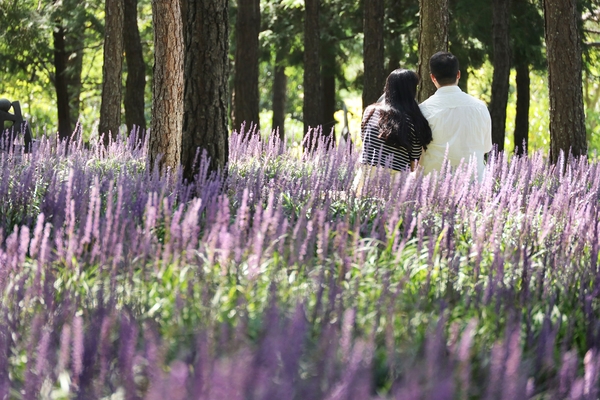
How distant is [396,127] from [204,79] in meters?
1.67

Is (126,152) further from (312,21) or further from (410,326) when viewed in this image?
(312,21)

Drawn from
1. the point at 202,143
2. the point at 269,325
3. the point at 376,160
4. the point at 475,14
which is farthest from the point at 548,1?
the point at 269,325

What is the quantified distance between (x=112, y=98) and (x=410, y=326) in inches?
439

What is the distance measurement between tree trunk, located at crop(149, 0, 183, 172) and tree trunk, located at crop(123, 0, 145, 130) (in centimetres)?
630

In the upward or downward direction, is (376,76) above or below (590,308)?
above

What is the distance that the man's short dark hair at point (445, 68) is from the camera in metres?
7.18

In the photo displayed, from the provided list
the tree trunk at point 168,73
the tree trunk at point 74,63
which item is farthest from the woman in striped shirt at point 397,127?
the tree trunk at point 74,63

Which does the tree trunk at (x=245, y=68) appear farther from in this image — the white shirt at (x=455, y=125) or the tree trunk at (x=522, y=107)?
the white shirt at (x=455, y=125)

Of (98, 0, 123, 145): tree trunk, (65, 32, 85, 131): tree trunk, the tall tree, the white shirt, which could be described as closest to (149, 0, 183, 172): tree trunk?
the white shirt

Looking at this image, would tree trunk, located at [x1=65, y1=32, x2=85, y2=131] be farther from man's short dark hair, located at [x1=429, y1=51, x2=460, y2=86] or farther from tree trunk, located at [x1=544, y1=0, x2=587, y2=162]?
man's short dark hair, located at [x1=429, y1=51, x2=460, y2=86]

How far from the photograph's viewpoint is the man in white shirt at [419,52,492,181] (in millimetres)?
7195

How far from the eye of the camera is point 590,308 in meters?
3.92

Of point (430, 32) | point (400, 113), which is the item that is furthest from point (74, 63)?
point (400, 113)

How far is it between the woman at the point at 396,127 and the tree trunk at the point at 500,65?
27.6 ft
